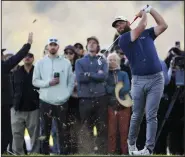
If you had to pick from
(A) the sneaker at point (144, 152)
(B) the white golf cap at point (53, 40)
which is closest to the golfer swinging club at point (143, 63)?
(A) the sneaker at point (144, 152)

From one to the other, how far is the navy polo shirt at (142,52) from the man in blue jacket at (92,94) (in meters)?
3.20

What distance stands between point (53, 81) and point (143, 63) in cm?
377

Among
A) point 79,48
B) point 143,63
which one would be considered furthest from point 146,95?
point 79,48

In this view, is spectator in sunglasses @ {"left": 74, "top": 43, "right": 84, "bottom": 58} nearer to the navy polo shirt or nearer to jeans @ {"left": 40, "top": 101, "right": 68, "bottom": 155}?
jeans @ {"left": 40, "top": 101, "right": 68, "bottom": 155}

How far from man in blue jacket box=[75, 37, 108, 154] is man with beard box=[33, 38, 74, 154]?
0.81 feet

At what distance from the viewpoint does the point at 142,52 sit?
8023 millimetres

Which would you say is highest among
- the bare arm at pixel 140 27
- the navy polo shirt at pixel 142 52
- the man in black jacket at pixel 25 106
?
the bare arm at pixel 140 27

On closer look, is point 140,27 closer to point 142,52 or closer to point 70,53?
point 142,52

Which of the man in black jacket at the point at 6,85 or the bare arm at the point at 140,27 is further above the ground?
the bare arm at the point at 140,27

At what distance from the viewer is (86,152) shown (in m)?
13.0

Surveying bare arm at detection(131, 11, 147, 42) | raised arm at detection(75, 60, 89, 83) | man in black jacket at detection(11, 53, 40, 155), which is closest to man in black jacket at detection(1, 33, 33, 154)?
man in black jacket at detection(11, 53, 40, 155)

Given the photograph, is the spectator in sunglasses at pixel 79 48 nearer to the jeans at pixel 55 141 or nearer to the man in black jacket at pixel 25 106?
the man in black jacket at pixel 25 106

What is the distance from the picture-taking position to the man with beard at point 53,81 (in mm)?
11844

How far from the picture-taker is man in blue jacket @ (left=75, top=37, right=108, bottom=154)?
38.8ft
